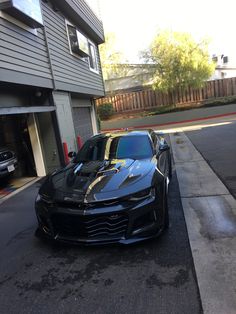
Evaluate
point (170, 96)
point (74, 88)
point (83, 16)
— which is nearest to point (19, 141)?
point (74, 88)

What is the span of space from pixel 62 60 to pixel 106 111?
1544cm

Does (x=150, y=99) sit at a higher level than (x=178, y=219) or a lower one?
higher

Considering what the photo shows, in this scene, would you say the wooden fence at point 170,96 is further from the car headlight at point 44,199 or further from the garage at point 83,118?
the car headlight at point 44,199

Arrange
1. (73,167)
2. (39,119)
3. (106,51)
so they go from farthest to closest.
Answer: (106,51), (39,119), (73,167)

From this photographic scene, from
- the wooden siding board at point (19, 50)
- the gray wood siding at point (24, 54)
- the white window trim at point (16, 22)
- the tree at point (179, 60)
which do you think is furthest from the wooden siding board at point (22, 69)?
the tree at point (179, 60)

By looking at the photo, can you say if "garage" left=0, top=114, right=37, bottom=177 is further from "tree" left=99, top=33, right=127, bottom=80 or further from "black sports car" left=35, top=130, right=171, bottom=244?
"tree" left=99, top=33, right=127, bottom=80

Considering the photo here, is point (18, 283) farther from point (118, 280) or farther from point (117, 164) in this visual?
point (117, 164)

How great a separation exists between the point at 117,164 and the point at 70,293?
6.49 feet

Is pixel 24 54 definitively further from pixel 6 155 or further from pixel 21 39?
pixel 6 155

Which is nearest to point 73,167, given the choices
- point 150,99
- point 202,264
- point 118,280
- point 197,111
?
point 118,280

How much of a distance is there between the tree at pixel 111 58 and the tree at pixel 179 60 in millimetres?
5081

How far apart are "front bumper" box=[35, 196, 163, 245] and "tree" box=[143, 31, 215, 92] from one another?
65.1 ft

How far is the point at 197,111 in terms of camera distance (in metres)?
22.1

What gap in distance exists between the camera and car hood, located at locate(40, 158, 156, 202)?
11.6 feet
